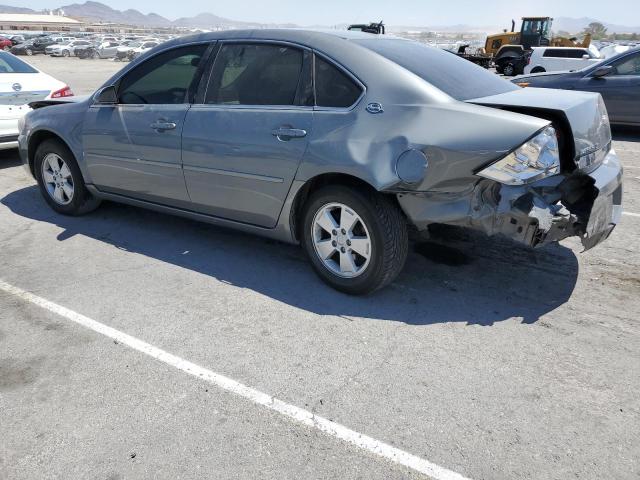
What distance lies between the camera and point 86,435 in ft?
8.67

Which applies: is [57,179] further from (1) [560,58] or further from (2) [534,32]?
(2) [534,32]

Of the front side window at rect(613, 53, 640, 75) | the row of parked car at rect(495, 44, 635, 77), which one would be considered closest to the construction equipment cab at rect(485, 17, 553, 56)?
the row of parked car at rect(495, 44, 635, 77)

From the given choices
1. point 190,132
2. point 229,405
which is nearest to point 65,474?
point 229,405

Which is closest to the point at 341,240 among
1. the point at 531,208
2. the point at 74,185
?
the point at 531,208

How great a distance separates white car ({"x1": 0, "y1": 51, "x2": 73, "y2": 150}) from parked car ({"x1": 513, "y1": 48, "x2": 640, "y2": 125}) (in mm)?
7124

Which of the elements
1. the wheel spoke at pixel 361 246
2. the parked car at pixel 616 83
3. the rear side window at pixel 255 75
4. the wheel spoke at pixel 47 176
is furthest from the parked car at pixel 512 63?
the wheel spoke at pixel 361 246

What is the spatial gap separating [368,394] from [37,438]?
5.21 feet

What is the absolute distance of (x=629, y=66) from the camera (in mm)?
9492

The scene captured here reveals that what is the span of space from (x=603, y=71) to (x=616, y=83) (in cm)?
30

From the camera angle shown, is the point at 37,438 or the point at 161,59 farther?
the point at 161,59

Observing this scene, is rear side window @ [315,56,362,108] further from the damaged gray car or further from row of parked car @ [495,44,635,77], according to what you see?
row of parked car @ [495,44,635,77]

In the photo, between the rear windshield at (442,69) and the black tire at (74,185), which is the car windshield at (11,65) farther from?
the rear windshield at (442,69)

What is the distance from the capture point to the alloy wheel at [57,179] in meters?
5.50

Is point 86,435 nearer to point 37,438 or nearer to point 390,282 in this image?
point 37,438
